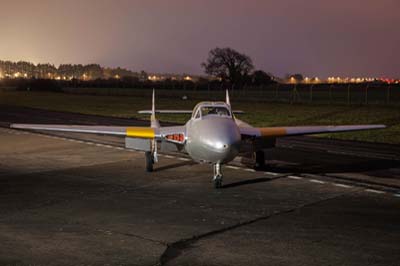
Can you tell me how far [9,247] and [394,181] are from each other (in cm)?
1298

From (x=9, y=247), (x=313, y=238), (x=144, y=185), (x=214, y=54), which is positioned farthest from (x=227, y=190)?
(x=214, y=54)

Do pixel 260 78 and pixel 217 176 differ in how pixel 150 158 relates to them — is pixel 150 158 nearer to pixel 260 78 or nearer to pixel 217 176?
pixel 217 176

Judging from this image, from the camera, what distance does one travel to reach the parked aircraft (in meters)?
15.8

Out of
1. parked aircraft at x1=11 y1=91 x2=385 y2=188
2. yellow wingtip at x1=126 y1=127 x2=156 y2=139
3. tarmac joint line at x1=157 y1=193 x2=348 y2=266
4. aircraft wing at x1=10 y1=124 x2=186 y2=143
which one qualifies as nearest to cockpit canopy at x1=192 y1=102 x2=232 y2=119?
parked aircraft at x1=11 y1=91 x2=385 y2=188

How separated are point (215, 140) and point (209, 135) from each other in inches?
13.8

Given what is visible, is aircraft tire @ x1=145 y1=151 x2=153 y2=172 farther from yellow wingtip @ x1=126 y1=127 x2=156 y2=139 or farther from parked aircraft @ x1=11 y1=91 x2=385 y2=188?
yellow wingtip @ x1=126 y1=127 x2=156 y2=139

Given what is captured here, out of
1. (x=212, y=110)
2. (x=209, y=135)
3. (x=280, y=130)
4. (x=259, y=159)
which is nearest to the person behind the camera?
(x=209, y=135)

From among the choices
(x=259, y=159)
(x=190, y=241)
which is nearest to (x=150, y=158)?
(x=259, y=159)

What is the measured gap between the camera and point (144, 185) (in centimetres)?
1733

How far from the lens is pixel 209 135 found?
15844 mm

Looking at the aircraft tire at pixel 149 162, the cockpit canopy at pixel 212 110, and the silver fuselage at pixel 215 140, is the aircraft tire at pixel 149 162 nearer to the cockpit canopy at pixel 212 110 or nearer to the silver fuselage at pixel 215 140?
the cockpit canopy at pixel 212 110

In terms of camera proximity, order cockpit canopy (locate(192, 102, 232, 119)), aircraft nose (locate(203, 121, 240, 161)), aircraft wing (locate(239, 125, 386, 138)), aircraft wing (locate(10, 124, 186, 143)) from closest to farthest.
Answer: aircraft nose (locate(203, 121, 240, 161)), cockpit canopy (locate(192, 102, 232, 119)), aircraft wing (locate(10, 124, 186, 143)), aircraft wing (locate(239, 125, 386, 138))

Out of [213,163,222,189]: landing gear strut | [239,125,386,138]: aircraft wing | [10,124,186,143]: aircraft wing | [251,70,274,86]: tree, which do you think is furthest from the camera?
[251,70,274,86]: tree

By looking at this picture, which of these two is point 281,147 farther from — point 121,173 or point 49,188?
point 49,188
